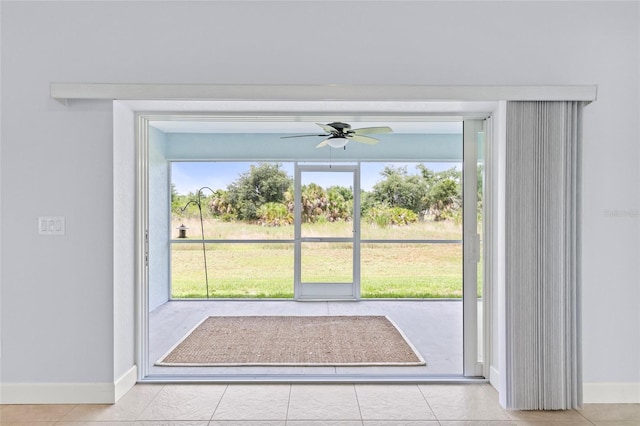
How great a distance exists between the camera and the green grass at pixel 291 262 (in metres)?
6.55

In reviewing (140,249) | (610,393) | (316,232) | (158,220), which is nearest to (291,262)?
(316,232)

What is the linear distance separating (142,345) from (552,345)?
8.98 feet

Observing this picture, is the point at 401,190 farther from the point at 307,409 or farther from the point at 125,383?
the point at 125,383

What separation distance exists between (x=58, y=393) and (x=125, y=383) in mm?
388

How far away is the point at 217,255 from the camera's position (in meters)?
6.68

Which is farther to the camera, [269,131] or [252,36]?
[269,131]

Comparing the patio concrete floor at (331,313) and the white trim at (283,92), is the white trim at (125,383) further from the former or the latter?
the white trim at (283,92)

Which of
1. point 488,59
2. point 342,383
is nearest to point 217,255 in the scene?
point 342,383

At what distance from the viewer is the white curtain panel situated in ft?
9.12

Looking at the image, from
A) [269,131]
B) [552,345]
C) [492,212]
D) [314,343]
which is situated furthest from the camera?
[269,131]

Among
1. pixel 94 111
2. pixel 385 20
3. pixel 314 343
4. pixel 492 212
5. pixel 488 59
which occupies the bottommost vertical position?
pixel 314 343

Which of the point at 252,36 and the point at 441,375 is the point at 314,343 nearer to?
the point at 441,375

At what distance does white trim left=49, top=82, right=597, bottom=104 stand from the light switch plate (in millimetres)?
736

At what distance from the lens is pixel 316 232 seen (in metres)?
6.55
